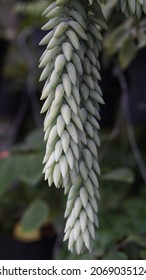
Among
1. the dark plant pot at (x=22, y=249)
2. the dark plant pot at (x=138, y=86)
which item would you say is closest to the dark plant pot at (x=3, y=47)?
the dark plant pot at (x=138, y=86)

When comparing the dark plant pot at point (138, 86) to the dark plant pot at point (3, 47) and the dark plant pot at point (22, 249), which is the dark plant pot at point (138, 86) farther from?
the dark plant pot at point (3, 47)

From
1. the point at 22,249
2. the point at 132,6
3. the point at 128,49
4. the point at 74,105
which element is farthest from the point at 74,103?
the point at 22,249

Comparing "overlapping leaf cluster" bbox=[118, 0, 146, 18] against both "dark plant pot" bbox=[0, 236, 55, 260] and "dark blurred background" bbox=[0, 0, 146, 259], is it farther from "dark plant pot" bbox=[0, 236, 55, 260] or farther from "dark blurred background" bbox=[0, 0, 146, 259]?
"dark plant pot" bbox=[0, 236, 55, 260]

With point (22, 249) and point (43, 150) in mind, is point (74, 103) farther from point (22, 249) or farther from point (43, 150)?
point (22, 249)

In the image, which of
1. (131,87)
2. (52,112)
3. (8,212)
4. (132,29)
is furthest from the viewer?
(8,212)
